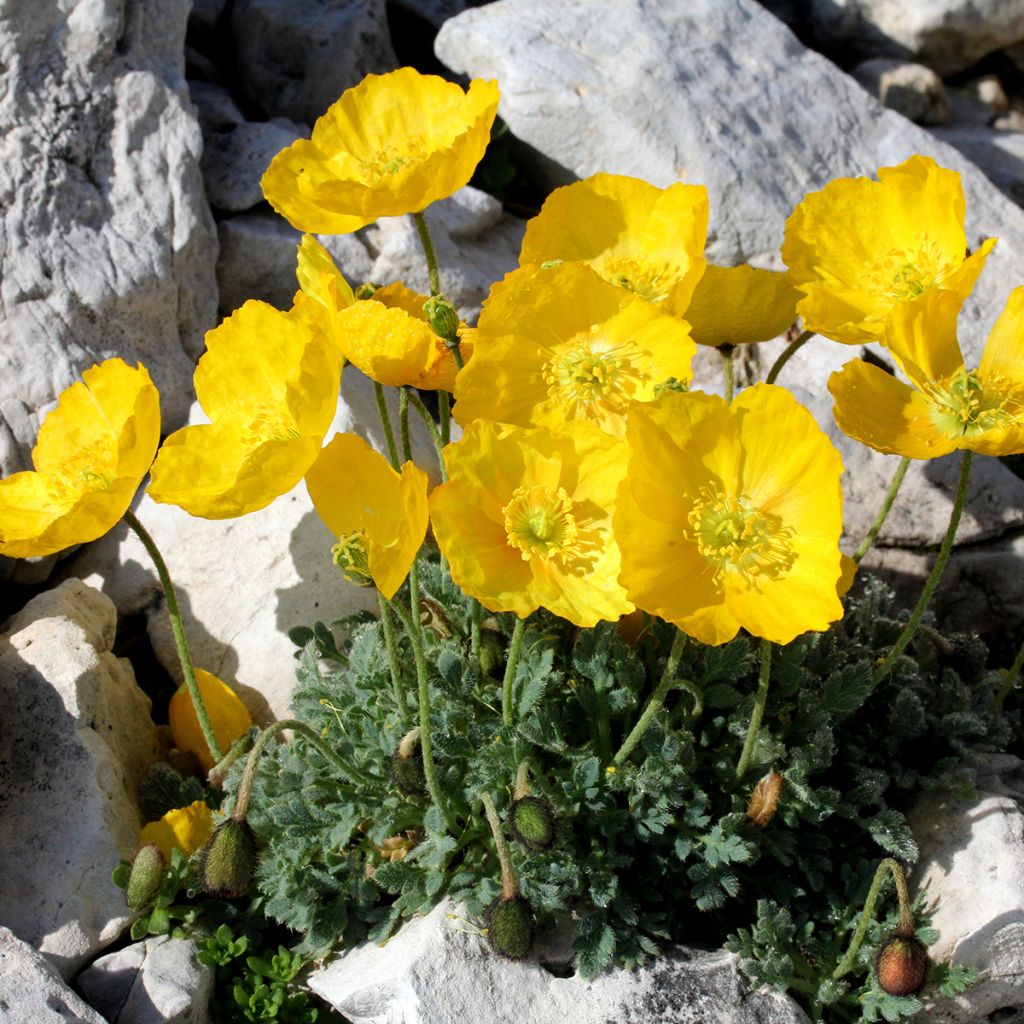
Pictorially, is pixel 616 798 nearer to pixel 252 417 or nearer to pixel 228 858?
pixel 228 858

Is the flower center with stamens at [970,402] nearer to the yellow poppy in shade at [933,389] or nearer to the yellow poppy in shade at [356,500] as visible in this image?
the yellow poppy in shade at [933,389]

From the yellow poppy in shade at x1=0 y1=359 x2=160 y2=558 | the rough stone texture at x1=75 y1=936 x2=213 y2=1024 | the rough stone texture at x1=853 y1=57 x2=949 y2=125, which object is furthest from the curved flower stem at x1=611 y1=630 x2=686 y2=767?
the rough stone texture at x1=853 y1=57 x2=949 y2=125

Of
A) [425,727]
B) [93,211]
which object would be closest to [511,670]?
[425,727]

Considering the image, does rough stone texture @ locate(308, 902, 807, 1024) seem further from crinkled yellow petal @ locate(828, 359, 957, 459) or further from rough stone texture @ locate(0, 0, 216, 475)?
rough stone texture @ locate(0, 0, 216, 475)

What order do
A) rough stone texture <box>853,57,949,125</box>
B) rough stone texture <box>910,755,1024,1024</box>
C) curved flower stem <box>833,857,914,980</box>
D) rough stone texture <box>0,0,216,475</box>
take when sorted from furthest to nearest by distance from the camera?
rough stone texture <box>853,57,949,125</box> → rough stone texture <box>0,0,216,475</box> → rough stone texture <box>910,755,1024,1024</box> → curved flower stem <box>833,857,914,980</box>

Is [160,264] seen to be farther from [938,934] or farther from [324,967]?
[938,934]

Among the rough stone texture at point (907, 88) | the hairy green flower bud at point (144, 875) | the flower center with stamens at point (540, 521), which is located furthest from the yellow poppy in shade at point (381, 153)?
the rough stone texture at point (907, 88)

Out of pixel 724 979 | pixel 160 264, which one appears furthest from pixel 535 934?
pixel 160 264

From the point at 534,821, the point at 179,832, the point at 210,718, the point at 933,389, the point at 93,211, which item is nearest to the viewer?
the point at 534,821
